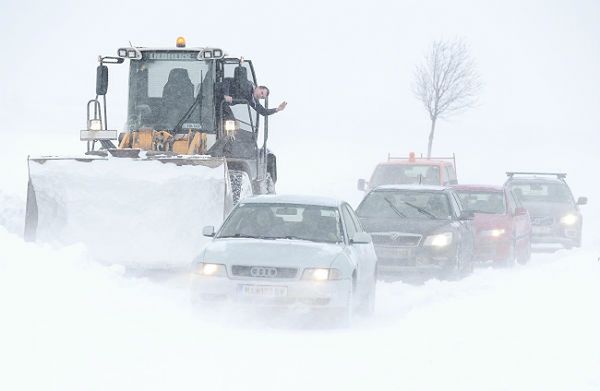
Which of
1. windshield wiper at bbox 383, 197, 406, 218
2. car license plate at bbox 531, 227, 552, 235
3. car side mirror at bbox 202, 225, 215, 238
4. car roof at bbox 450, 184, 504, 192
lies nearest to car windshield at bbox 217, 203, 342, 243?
car side mirror at bbox 202, 225, 215, 238

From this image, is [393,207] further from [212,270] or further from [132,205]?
[212,270]

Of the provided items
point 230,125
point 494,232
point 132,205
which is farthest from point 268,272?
point 494,232

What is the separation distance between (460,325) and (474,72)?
53.5 metres

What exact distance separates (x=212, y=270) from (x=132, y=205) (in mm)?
3454

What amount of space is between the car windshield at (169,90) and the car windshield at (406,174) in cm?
728

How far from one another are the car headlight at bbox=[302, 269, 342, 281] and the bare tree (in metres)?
47.0

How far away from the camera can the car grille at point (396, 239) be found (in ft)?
48.3

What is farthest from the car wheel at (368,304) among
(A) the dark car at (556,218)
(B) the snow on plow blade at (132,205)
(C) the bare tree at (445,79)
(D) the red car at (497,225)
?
(C) the bare tree at (445,79)

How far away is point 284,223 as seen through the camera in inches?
436

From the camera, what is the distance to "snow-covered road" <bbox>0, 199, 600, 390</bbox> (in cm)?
702

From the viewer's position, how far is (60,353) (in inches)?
290

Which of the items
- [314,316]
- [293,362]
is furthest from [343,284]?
[293,362]

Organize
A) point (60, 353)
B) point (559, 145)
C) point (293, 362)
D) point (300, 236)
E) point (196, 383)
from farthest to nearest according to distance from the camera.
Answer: point (559, 145) < point (300, 236) < point (293, 362) < point (60, 353) < point (196, 383)

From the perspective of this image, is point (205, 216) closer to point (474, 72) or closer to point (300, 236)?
point (300, 236)
